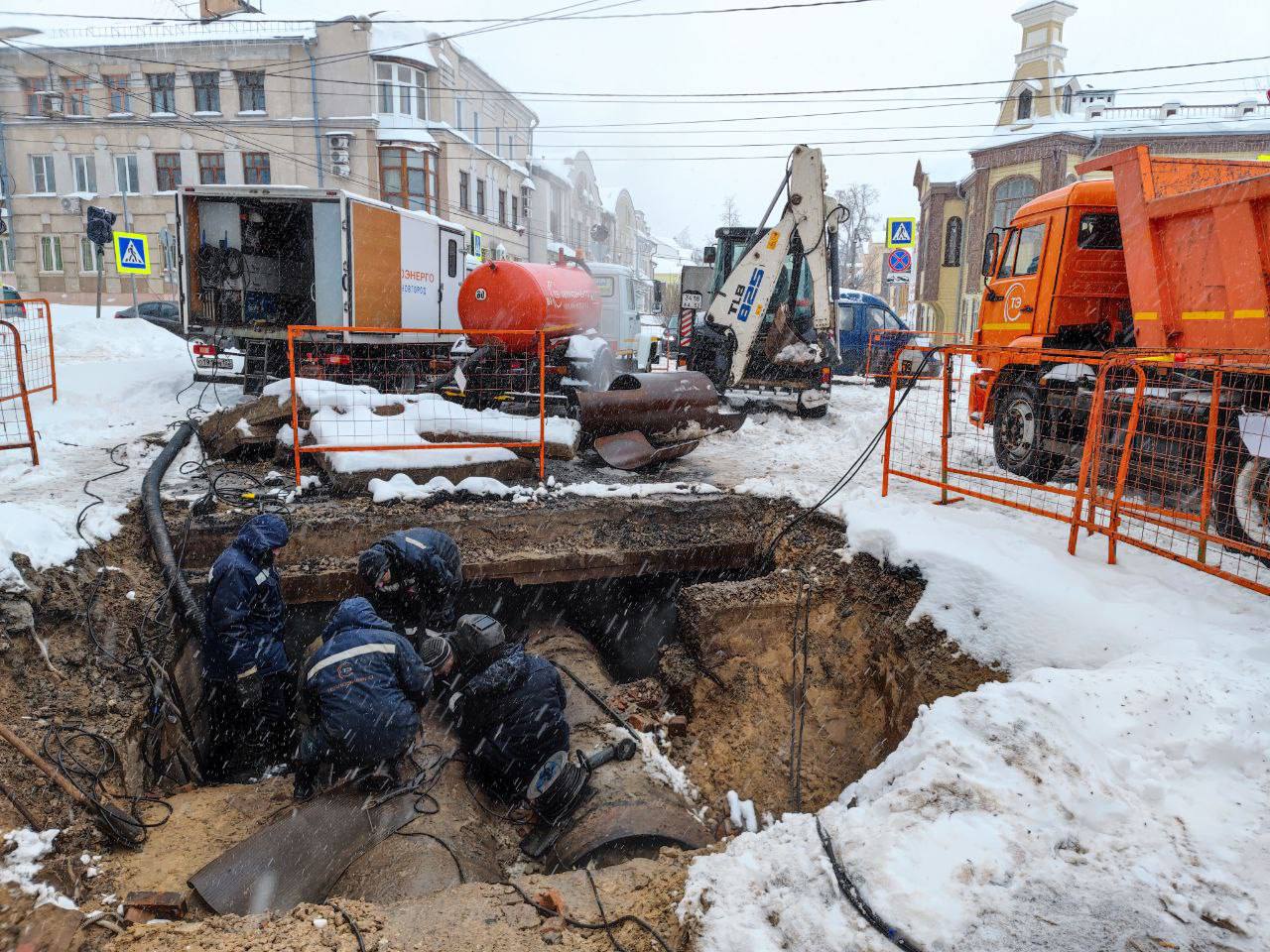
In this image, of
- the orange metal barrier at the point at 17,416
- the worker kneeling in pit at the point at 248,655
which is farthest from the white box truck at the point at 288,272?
the worker kneeling in pit at the point at 248,655

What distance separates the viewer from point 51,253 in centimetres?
3091

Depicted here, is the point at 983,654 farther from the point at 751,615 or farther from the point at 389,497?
the point at 389,497

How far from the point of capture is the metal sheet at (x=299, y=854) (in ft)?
10.9

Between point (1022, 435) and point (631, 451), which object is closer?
point (1022, 435)

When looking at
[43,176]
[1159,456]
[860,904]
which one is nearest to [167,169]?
[43,176]

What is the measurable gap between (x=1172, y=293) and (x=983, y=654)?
11.9 feet

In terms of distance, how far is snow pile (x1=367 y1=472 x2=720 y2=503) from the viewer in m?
6.63

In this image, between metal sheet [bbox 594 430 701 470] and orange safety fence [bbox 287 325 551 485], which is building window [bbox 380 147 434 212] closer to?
orange safety fence [bbox 287 325 551 485]

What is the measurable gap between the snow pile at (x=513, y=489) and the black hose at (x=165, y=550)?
159 centimetres

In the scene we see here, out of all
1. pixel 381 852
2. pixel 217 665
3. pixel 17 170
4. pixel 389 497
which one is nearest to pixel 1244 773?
pixel 381 852

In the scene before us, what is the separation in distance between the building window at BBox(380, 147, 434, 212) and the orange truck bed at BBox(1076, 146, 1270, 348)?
2669 cm

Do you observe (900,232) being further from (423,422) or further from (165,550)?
(165,550)

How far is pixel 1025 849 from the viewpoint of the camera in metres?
2.53

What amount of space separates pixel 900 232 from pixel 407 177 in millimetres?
20172
